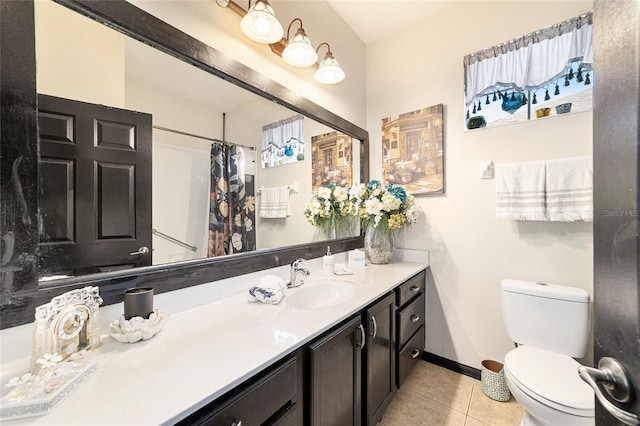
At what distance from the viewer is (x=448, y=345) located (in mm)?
1976

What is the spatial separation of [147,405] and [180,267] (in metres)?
0.57

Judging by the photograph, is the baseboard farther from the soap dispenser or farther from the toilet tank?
the soap dispenser

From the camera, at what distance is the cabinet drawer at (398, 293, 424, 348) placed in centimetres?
158

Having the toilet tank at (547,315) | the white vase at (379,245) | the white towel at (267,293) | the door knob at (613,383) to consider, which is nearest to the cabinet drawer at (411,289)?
the white vase at (379,245)

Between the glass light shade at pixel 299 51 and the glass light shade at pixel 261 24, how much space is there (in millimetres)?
169

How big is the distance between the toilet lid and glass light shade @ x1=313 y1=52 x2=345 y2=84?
2003 millimetres

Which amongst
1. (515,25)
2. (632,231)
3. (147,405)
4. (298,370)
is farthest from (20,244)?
(515,25)

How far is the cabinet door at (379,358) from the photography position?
1.25m

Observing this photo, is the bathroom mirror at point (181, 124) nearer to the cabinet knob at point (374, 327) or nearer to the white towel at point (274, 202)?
the white towel at point (274, 202)

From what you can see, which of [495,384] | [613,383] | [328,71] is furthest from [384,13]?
[495,384]

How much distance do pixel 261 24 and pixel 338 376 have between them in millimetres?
1683

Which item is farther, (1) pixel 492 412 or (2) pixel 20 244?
(1) pixel 492 412

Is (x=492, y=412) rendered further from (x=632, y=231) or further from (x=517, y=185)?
(x=632, y=231)

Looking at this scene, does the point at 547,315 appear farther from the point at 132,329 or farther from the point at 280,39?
the point at 280,39
